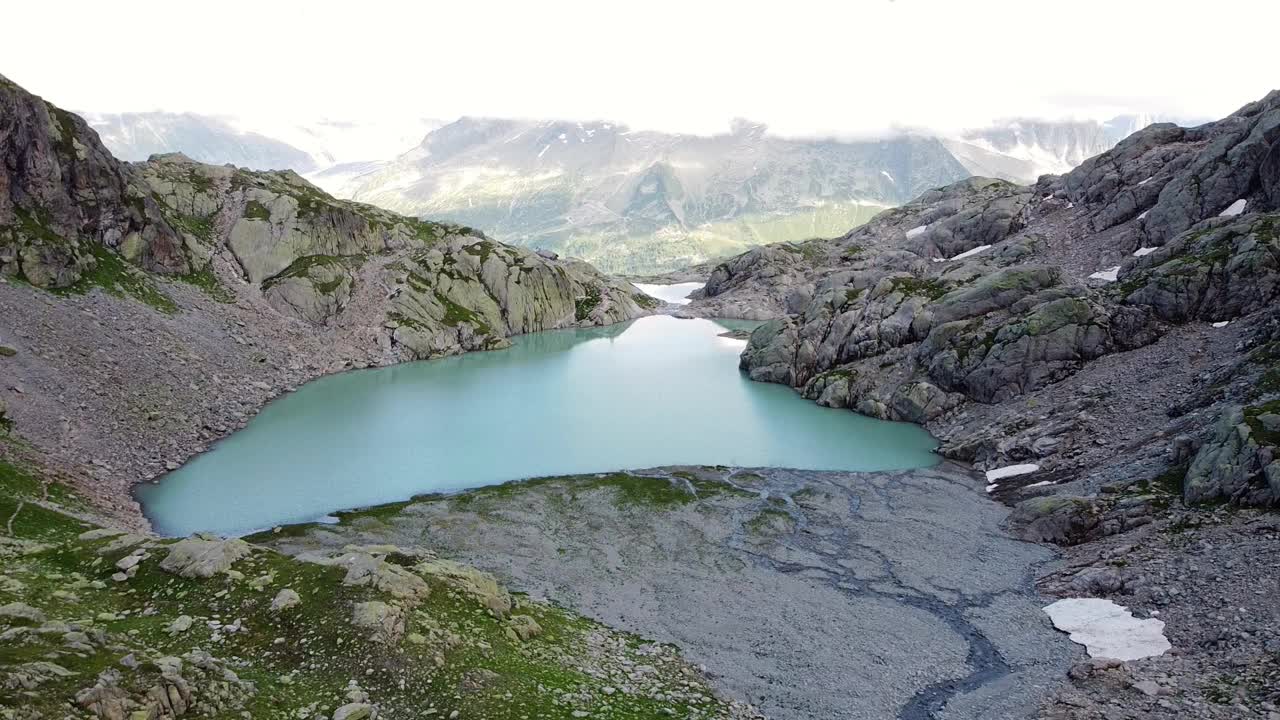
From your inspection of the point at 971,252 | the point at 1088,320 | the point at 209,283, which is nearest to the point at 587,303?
the point at 209,283

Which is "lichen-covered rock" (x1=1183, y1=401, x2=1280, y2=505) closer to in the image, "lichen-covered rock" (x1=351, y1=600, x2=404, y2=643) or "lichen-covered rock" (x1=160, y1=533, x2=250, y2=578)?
"lichen-covered rock" (x1=351, y1=600, x2=404, y2=643)

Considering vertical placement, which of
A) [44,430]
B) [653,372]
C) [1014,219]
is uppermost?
[1014,219]

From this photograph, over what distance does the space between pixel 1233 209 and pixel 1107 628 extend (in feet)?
250

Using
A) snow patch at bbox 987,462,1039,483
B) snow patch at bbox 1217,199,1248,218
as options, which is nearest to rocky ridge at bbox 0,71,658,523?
snow patch at bbox 987,462,1039,483

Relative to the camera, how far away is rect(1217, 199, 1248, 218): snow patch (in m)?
82.1

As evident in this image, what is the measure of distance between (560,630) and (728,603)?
10917mm

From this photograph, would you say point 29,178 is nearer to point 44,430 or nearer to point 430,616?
point 44,430

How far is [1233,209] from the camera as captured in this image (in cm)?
8325

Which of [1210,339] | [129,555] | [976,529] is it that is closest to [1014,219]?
[1210,339]

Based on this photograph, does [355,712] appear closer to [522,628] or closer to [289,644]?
[289,644]

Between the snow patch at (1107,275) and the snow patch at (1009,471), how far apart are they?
132ft

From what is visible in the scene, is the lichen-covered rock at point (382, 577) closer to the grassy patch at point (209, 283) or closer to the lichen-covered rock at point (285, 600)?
the lichen-covered rock at point (285, 600)

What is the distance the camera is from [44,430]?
52344 millimetres

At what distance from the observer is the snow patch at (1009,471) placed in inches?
2334
